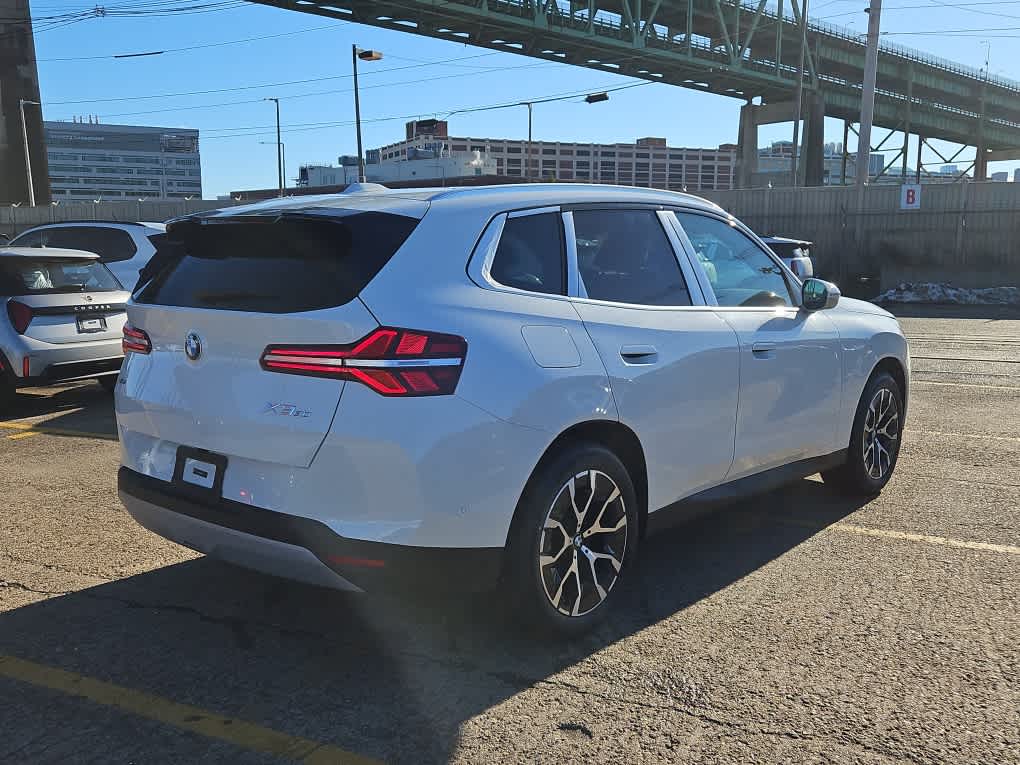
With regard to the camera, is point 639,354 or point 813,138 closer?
point 639,354

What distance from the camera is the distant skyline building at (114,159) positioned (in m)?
175

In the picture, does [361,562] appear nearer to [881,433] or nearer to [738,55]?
[881,433]

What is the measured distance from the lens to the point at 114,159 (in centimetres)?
18100

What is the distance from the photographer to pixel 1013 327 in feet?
54.7

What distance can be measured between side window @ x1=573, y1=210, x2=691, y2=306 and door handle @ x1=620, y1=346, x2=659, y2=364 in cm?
23

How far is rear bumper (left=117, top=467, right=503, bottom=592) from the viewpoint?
9.57 ft

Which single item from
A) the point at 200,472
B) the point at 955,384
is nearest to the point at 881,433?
the point at 200,472

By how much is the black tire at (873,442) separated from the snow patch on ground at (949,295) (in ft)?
63.9

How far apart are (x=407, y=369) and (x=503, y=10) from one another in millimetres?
46007

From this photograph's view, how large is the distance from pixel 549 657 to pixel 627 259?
5.54 feet

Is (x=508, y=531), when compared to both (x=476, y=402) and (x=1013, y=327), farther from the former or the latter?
(x=1013, y=327)

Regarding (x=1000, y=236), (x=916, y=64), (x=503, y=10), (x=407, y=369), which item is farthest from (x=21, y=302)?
(x=916, y=64)

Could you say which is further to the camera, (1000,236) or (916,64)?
(916,64)

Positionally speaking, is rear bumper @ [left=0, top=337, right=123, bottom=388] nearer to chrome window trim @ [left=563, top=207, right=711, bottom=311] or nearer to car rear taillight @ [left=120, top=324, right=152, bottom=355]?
car rear taillight @ [left=120, top=324, right=152, bottom=355]
